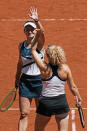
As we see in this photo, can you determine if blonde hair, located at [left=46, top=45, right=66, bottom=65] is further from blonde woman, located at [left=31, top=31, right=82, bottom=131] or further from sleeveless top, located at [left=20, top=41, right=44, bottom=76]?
sleeveless top, located at [left=20, top=41, right=44, bottom=76]

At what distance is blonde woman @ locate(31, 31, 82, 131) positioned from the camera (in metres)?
5.65

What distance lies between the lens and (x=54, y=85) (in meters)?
5.70

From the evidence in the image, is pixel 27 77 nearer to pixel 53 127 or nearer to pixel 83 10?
pixel 53 127

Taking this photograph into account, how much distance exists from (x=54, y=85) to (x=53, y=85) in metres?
0.01

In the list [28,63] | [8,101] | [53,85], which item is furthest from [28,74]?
[53,85]

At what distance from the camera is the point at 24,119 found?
22.0 ft

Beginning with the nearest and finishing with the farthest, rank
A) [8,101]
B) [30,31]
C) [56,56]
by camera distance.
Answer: [56,56]
[30,31]
[8,101]

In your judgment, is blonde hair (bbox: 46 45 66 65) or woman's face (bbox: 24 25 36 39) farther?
woman's face (bbox: 24 25 36 39)

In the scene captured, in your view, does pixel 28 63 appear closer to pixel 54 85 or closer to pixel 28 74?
Result: pixel 28 74

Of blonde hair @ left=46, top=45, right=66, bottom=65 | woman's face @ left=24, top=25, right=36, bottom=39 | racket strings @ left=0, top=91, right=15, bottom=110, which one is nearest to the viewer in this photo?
blonde hair @ left=46, top=45, right=66, bottom=65

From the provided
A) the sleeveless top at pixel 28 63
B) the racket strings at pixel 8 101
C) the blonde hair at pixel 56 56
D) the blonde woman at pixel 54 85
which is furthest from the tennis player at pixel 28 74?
the blonde hair at pixel 56 56

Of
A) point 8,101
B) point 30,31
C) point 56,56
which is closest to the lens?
point 56,56

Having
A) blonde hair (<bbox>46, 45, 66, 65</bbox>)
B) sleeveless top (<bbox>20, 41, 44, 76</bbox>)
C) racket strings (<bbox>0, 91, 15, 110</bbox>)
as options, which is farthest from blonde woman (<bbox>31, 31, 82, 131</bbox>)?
racket strings (<bbox>0, 91, 15, 110</bbox>)

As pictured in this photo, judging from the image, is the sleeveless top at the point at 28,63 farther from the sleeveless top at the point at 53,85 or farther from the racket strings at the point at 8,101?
the sleeveless top at the point at 53,85
